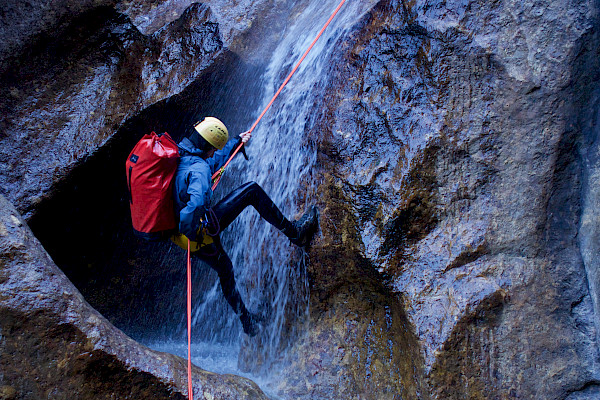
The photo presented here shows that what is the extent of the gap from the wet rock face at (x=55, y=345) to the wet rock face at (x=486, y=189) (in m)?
A: 2.12

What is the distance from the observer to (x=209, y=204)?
3.73 meters

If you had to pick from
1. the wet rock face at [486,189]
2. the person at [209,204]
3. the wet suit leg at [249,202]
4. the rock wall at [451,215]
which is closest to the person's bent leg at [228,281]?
the person at [209,204]

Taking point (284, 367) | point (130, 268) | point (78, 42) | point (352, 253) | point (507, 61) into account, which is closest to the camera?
point (507, 61)

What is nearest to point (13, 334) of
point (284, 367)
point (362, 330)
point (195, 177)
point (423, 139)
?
point (195, 177)

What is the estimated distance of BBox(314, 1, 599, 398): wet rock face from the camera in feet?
10.4

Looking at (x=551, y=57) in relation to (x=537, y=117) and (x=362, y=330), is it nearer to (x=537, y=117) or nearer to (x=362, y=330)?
(x=537, y=117)

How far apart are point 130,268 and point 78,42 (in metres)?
3.30

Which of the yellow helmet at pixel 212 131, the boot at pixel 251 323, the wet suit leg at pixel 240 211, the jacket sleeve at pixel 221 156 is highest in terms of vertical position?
the yellow helmet at pixel 212 131

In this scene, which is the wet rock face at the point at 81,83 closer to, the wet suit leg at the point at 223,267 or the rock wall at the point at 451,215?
the rock wall at the point at 451,215

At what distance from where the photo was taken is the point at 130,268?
5.98 meters

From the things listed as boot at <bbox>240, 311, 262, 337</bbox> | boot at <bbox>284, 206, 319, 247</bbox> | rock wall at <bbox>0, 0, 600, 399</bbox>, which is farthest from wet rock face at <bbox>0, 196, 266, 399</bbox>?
boot at <bbox>284, 206, 319, 247</bbox>

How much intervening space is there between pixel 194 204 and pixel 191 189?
15 cm

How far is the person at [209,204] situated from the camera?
355cm

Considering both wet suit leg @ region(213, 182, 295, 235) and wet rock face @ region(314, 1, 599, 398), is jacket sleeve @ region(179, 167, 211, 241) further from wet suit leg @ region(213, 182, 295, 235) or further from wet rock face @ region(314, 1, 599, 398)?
wet rock face @ region(314, 1, 599, 398)
